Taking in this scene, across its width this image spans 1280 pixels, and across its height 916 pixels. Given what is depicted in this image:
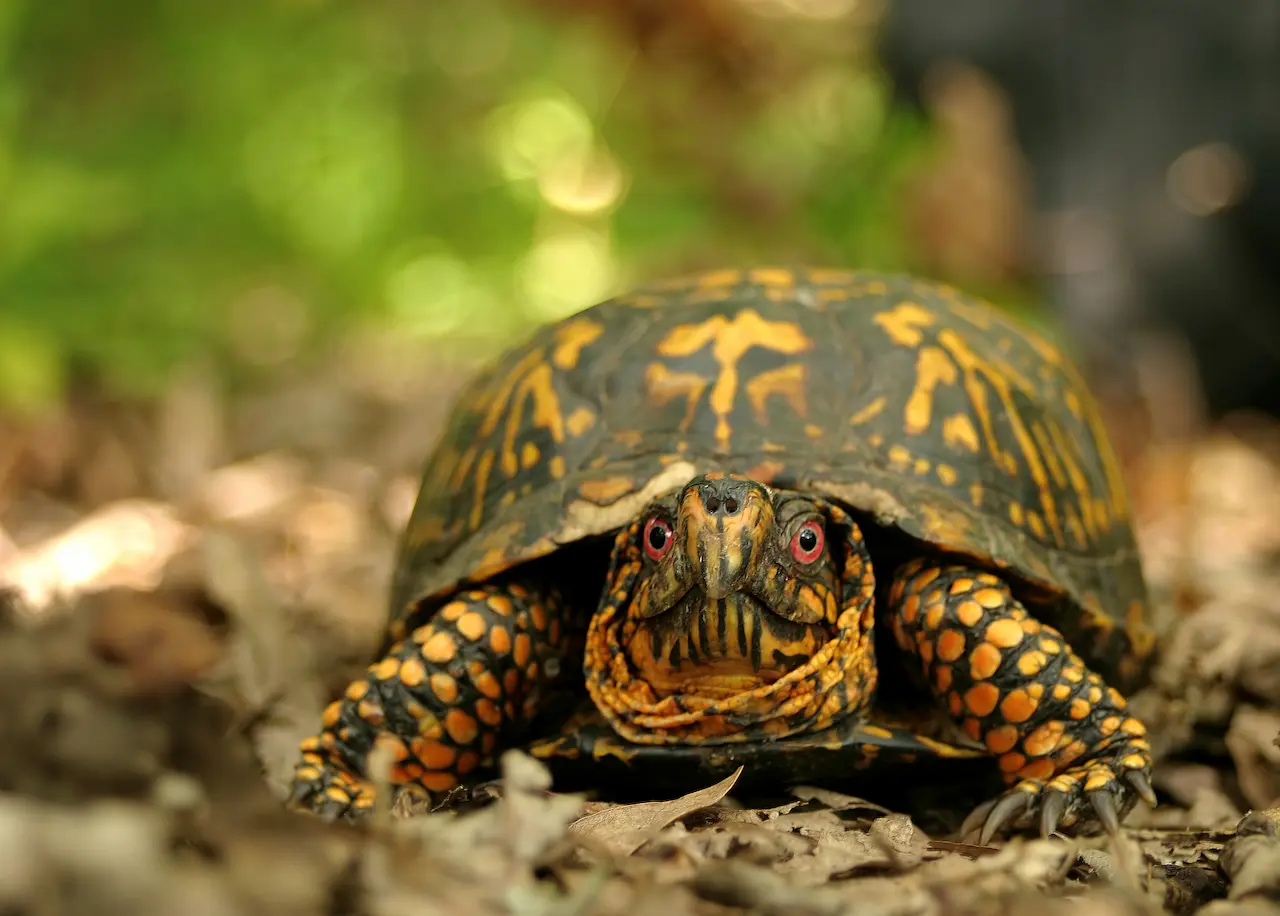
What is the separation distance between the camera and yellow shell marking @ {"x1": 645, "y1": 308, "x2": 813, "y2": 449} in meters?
2.58

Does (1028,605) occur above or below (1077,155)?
below

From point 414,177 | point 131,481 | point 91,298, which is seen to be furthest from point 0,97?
point 414,177

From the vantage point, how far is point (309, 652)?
10.7ft

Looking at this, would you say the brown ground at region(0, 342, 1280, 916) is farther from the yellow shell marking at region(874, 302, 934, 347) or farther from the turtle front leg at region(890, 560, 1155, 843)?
the yellow shell marking at region(874, 302, 934, 347)

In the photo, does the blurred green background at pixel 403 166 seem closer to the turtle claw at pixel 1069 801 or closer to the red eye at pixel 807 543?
the red eye at pixel 807 543

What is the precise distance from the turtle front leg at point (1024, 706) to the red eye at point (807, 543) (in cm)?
29

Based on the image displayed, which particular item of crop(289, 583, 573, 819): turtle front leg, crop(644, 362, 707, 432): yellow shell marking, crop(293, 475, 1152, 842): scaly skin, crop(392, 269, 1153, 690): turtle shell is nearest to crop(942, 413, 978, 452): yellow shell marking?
crop(392, 269, 1153, 690): turtle shell

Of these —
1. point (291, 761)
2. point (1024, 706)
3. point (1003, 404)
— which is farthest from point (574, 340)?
point (1024, 706)

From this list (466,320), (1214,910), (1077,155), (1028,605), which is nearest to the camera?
(1214,910)

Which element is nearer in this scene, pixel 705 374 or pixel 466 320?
pixel 705 374

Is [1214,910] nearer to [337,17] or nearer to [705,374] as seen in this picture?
[705,374]

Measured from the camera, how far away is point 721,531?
6.70 feet

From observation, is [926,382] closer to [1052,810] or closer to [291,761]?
[1052,810]

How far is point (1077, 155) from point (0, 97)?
20.7 ft
